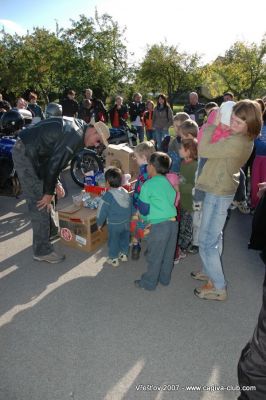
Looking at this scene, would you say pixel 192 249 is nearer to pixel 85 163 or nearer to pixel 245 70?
pixel 85 163

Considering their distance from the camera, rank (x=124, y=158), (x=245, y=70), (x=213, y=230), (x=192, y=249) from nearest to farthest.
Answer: (x=213, y=230) → (x=192, y=249) → (x=124, y=158) → (x=245, y=70)

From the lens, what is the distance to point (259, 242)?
379 cm

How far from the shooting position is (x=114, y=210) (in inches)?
164

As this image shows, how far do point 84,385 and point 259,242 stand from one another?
247 cm

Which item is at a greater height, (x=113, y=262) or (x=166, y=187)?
(x=166, y=187)

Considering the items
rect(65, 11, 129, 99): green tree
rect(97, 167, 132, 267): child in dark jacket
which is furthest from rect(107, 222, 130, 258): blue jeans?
rect(65, 11, 129, 99): green tree

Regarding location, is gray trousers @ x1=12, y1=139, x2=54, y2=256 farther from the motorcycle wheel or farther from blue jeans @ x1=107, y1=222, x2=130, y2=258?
the motorcycle wheel

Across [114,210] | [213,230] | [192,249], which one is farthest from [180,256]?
[213,230]

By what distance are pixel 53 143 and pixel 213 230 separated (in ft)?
7.08

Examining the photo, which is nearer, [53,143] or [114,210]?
[53,143]

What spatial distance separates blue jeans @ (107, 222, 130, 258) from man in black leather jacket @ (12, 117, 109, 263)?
2.90 feet

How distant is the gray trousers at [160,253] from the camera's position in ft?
11.4

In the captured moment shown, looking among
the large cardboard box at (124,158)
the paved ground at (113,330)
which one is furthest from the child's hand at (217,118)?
the large cardboard box at (124,158)

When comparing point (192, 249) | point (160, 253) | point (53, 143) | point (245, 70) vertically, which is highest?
point (245, 70)
